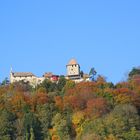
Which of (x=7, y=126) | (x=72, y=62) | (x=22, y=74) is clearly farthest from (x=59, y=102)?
(x=72, y=62)

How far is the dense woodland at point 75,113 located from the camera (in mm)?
61969

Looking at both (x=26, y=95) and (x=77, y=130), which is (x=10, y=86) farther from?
(x=77, y=130)

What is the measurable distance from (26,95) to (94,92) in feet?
23.4

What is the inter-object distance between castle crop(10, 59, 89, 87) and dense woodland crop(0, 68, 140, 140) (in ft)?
35.7

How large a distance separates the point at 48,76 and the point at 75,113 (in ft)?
73.3

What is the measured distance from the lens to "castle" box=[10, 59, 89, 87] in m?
89.8

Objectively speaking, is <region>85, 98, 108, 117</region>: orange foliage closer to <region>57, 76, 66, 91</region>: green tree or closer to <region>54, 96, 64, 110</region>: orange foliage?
<region>54, 96, 64, 110</region>: orange foliage

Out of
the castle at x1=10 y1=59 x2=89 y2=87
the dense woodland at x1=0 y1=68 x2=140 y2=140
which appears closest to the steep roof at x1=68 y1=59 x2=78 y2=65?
the castle at x1=10 y1=59 x2=89 y2=87

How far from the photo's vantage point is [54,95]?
75812mm

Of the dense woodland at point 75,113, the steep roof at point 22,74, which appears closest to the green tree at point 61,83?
the dense woodland at point 75,113

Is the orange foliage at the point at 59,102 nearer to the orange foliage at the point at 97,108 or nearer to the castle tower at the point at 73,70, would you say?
the orange foliage at the point at 97,108

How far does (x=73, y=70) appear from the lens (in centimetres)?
9400

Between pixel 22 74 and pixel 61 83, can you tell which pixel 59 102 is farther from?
pixel 22 74

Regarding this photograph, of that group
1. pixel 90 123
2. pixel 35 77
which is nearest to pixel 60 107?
pixel 90 123
